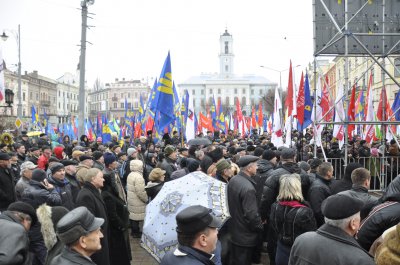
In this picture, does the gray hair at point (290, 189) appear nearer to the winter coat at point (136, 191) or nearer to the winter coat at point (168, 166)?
the winter coat at point (136, 191)

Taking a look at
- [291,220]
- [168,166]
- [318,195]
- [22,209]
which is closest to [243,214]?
[291,220]

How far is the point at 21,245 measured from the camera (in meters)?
4.10

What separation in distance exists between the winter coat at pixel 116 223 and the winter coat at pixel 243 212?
149 cm

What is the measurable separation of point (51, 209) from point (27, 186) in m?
2.16

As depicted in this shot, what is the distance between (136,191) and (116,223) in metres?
2.15

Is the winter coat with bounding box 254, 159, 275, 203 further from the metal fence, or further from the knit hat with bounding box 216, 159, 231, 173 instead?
the metal fence

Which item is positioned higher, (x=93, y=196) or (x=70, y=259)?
(x=93, y=196)

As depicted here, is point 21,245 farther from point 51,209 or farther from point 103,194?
point 103,194

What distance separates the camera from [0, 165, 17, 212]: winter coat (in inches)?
294

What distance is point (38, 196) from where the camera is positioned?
6.02m

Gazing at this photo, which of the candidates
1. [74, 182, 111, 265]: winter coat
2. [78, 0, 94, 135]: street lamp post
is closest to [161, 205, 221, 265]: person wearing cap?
[74, 182, 111, 265]: winter coat

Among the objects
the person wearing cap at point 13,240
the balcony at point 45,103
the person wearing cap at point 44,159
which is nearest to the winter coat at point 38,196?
the person wearing cap at point 13,240

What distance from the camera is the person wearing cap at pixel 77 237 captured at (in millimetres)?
3350

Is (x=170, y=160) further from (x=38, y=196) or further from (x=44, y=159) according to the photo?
(x=38, y=196)
